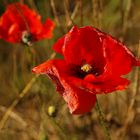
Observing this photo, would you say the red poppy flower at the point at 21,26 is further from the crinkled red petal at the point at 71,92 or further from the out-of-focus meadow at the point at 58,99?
the crinkled red petal at the point at 71,92

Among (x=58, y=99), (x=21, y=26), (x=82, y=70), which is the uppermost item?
(x=82, y=70)

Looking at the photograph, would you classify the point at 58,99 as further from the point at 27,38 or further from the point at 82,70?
the point at 82,70

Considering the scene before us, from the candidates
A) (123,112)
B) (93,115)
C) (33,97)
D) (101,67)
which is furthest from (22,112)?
(101,67)

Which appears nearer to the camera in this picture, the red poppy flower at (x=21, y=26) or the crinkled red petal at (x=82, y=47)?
the crinkled red petal at (x=82, y=47)

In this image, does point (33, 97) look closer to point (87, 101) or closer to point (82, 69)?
point (82, 69)

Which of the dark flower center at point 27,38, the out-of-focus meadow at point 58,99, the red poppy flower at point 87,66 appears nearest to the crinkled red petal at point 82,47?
the red poppy flower at point 87,66

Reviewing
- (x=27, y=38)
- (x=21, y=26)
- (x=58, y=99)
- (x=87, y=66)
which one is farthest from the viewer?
(x=58, y=99)

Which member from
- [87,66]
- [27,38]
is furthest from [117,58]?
[27,38]
